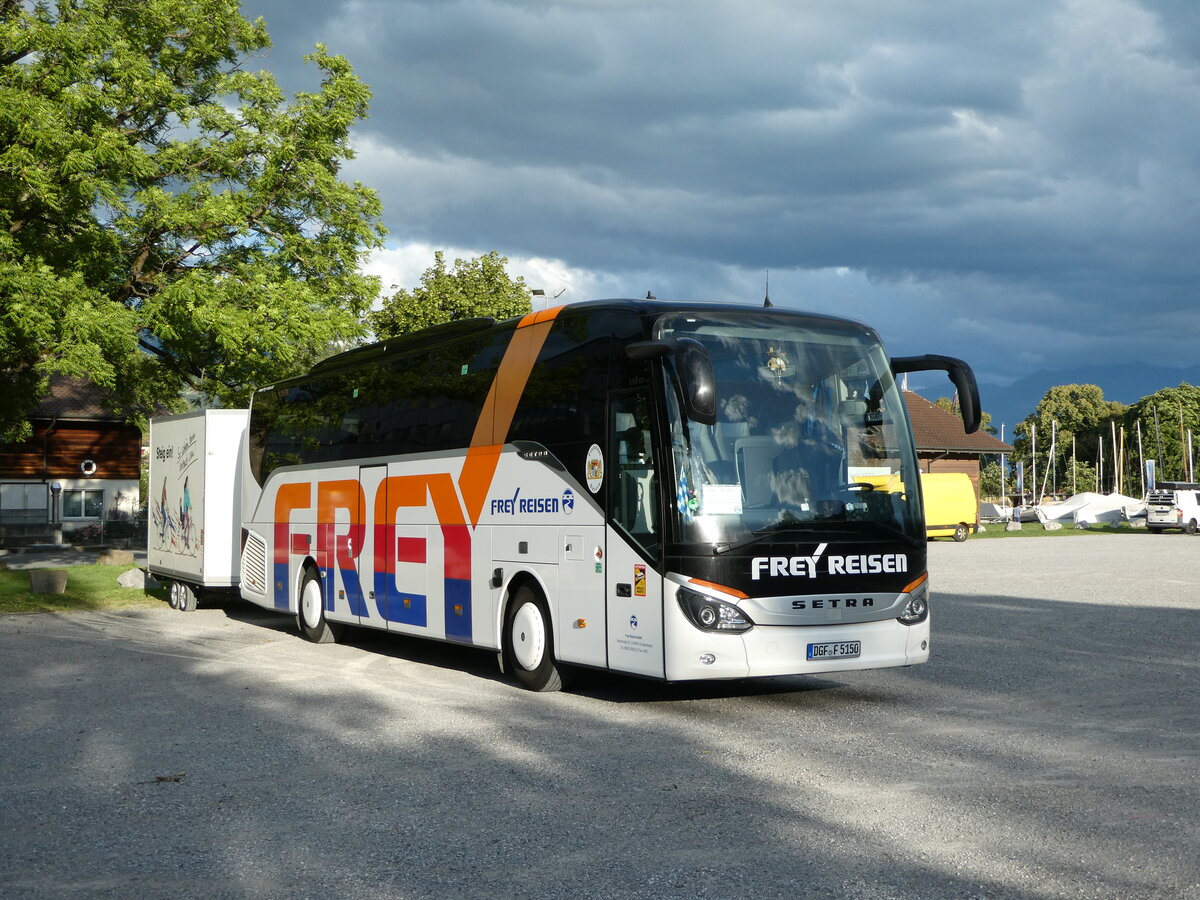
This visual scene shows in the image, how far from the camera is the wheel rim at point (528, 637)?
1107 cm

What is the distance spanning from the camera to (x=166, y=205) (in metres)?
21.8

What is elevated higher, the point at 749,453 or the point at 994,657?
the point at 749,453

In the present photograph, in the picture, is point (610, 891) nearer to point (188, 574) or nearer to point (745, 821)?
point (745, 821)

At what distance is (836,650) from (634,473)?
2.01 metres

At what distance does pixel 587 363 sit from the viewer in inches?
415

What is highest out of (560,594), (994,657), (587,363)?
(587,363)

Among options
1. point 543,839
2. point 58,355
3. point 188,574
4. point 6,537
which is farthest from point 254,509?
point 6,537

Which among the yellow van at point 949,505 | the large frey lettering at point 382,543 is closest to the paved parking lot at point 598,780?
the large frey lettering at point 382,543

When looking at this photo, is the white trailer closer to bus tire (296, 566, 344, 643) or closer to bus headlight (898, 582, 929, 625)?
bus tire (296, 566, 344, 643)

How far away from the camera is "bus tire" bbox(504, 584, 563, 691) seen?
433 inches

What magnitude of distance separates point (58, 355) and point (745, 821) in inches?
672

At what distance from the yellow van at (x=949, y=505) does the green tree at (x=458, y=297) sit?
748 inches

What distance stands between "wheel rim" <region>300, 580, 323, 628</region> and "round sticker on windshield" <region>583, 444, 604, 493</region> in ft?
21.4

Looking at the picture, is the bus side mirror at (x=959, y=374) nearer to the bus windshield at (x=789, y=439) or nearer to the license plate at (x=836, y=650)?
the bus windshield at (x=789, y=439)
